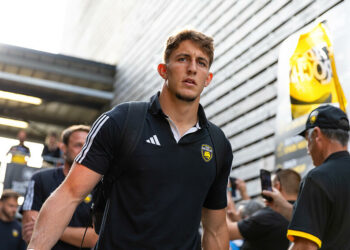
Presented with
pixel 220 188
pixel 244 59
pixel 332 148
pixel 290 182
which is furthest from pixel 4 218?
pixel 332 148

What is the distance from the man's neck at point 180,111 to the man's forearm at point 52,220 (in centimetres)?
74

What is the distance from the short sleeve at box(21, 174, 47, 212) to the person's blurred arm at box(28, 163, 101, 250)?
2062 mm

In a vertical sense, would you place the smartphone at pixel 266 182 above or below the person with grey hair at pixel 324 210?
above

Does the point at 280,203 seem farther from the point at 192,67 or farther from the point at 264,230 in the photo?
the point at 192,67

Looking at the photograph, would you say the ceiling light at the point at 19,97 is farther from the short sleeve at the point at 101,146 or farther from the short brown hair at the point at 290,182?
the short sleeve at the point at 101,146

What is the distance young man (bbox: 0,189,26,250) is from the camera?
8047 mm

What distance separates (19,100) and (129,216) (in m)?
13.3

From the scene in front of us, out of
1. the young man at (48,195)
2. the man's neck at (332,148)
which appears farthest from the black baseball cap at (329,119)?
the young man at (48,195)

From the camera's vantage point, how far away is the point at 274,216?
4461 mm

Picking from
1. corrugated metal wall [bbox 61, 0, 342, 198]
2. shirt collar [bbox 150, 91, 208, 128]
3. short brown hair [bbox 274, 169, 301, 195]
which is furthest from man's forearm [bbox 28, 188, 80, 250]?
corrugated metal wall [bbox 61, 0, 342, 198]

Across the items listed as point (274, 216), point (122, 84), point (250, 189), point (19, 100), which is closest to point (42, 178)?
point (274, 216)

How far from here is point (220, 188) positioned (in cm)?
293

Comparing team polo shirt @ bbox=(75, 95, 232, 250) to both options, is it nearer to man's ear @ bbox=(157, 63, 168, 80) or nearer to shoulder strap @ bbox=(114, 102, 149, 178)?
shoulder strap @ bbox=(114, 102, 149, 178)

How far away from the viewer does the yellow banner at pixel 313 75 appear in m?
5.16
